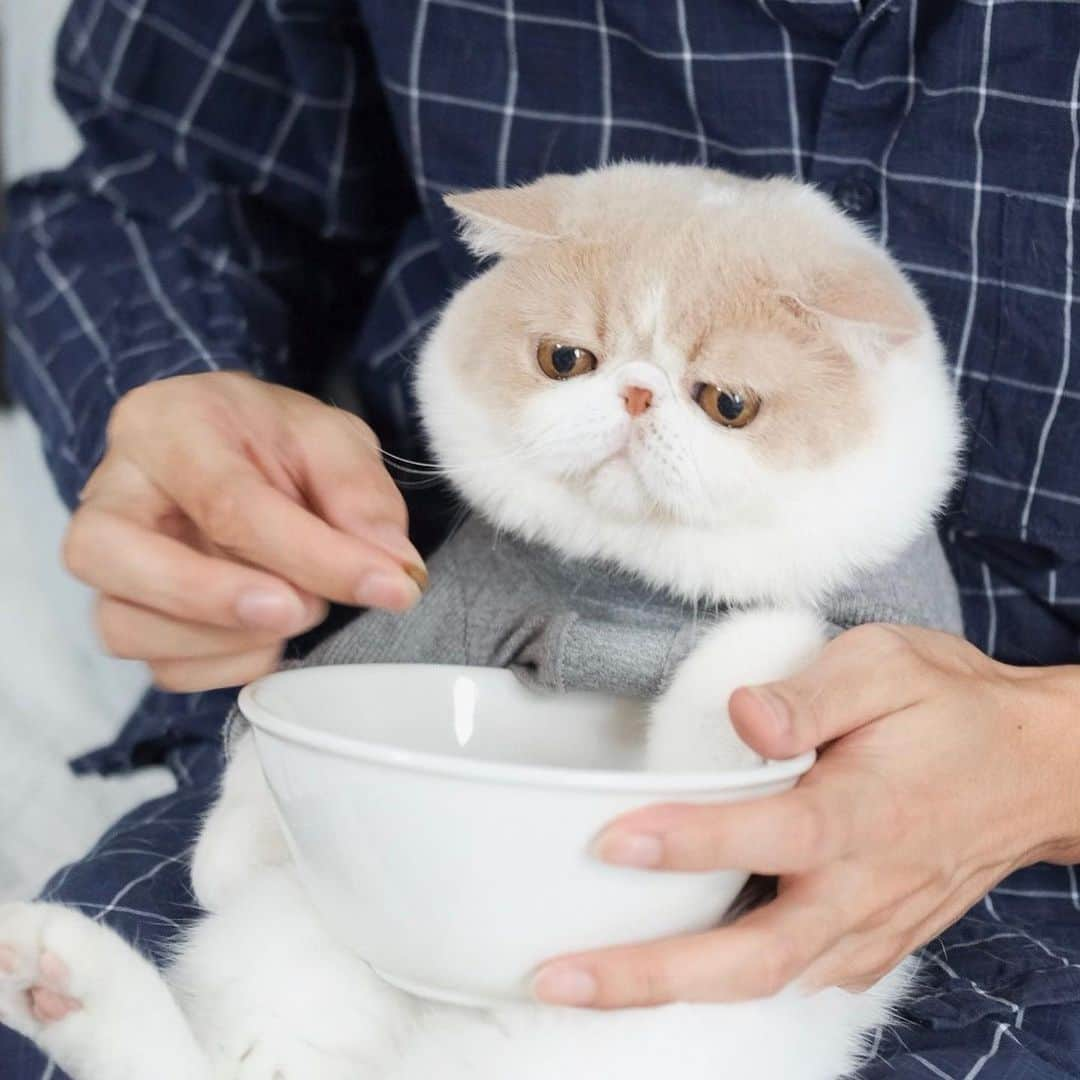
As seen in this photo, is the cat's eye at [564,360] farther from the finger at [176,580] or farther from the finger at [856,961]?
the finger at [856,961]

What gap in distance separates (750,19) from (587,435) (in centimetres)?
47

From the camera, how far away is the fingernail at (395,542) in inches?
30.9

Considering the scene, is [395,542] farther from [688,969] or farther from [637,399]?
[688,969]

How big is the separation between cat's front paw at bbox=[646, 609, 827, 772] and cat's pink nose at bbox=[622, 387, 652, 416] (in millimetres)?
151

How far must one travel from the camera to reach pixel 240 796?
0.92 meters

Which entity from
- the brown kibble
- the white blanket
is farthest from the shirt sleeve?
the brown kibble

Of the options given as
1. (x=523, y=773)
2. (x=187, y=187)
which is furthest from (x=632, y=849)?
(x=187, y=187)

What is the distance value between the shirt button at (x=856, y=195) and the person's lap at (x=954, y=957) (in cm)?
56

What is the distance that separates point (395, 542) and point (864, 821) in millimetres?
314

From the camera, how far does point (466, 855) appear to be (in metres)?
0.64

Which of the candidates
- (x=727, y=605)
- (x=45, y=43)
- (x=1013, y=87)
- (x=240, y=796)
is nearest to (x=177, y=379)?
(x=240, y=796)

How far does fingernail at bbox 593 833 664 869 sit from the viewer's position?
62 cm

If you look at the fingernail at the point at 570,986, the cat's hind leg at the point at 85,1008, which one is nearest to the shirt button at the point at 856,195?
the fingernail at the point at 570,986

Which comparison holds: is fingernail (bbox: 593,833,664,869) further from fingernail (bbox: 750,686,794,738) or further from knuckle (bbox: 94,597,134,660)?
knuckle (bbox: 94,597,134,660)
